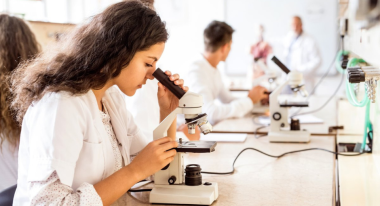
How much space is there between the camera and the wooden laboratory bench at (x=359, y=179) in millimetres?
1307

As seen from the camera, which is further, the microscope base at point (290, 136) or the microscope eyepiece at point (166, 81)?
the microscope base at point (290, 136)

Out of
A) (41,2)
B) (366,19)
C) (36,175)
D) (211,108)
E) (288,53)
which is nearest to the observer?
(36,175)

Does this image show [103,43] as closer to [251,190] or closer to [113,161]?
[113,161]

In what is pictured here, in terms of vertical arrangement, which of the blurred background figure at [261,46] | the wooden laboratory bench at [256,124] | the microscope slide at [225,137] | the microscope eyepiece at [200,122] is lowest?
the microscope slide at [225,137]

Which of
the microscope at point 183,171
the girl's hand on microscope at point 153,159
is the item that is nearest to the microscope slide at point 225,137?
the microscope at point 183,171

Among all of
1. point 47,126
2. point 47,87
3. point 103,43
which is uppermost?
point 103,43

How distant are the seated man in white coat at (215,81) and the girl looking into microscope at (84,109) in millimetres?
1649

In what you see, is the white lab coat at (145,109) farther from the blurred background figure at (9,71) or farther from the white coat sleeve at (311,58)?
the white coat sleeve at (311,58)

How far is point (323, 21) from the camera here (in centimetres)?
626

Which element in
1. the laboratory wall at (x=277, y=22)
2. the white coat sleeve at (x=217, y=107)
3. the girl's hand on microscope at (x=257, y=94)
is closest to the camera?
the white coat sleeve at (x=217, y=107)

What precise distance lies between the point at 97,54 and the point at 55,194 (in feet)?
1.35

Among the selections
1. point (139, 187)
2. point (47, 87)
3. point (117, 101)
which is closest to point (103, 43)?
point (47, 87)

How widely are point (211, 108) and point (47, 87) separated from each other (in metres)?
1.87

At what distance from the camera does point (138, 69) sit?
49.3 inches
